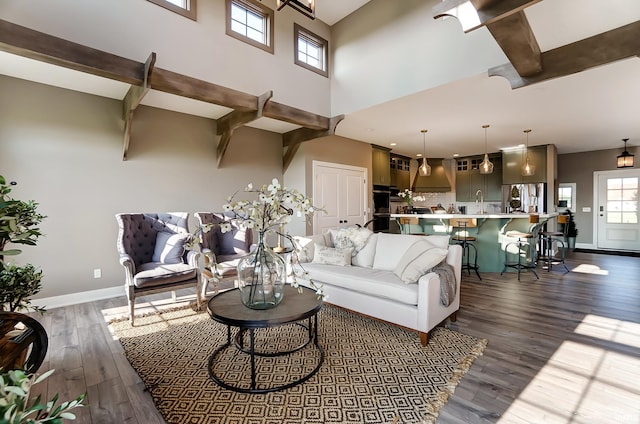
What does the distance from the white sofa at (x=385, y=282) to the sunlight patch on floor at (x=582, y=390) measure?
2.75ft

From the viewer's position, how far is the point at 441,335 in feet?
9.18

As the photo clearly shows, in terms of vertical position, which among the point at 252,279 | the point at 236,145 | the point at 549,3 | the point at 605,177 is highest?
the point at 549,3

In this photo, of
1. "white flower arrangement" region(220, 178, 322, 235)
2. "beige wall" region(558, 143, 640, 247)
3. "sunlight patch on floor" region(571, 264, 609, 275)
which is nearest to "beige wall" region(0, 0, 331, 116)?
"white flower arrangement" region(220, 178, 322, 235)

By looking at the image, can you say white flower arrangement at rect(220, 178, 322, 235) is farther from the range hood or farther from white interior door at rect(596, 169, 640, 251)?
white interior door at rect(596, 169, 640, 251)

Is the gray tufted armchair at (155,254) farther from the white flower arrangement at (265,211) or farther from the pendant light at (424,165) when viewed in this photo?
the pendant light at (424,165)

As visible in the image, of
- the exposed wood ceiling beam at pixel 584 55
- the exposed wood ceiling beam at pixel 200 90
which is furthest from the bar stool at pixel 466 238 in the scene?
the exposed wood ceiling beam at pixel 200 90

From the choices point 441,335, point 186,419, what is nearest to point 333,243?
point 441,335

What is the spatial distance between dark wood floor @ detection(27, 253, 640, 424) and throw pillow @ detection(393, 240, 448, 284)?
0.78 metres

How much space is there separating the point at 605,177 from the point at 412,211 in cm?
493

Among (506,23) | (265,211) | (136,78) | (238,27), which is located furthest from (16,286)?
(238,27)

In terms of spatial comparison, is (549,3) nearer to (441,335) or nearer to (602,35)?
(602,35)

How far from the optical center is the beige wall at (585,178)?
25.4 feet

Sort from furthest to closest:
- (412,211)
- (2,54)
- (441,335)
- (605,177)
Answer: (412,211) < (605,177) < (2,54) < (441,335)

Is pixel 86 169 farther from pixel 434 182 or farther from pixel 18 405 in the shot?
pixel 434 182
